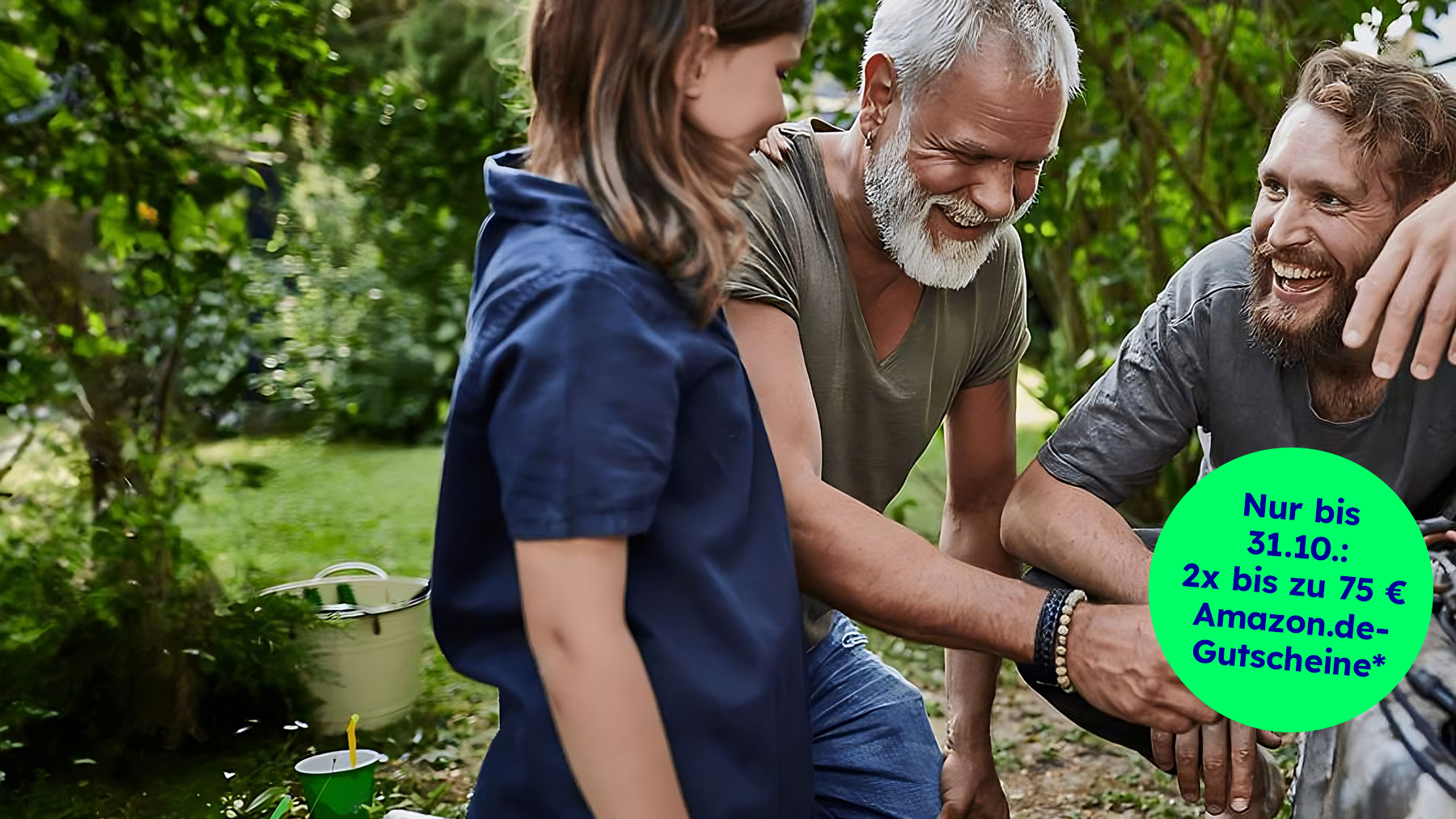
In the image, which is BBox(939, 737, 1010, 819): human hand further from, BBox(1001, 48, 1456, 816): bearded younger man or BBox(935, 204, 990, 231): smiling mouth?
BBox(935, 204, 990, 231): smiling mouth

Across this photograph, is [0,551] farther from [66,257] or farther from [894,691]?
[894,691]

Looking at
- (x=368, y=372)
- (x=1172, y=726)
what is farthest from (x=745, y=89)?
(x=368, y=372)

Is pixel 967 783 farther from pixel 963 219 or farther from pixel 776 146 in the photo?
pixel 776 146

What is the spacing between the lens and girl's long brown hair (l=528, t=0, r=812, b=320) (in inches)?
51.7

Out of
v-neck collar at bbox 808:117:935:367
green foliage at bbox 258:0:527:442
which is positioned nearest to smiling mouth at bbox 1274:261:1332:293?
v-neck collar at bbox 808:117:935:367

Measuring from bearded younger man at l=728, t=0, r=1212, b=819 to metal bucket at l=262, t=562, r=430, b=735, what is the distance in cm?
157

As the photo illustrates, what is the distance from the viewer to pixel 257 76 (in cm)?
358

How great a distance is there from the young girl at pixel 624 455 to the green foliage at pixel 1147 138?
6.98 feet

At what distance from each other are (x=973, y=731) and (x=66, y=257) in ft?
8.83

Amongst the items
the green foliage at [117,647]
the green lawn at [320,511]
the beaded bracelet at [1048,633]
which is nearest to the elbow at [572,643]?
the beaded bracelet at [1048,633]

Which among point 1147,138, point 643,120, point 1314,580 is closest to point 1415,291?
point 1314,580

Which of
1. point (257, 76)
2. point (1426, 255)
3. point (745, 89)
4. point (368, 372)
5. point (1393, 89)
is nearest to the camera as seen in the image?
point (745, 89)

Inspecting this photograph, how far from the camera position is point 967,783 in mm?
2201

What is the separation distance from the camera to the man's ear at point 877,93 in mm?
2031
